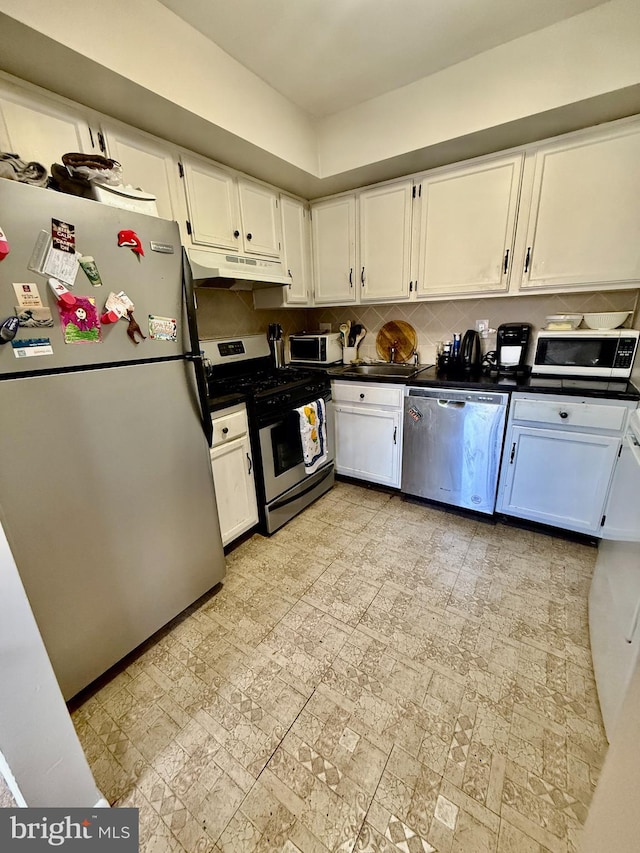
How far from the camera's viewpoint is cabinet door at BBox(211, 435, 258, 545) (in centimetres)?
194

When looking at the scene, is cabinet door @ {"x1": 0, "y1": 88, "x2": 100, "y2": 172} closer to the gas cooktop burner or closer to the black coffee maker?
the gas cooktop burner

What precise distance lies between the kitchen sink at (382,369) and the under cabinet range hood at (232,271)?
0.84 metres

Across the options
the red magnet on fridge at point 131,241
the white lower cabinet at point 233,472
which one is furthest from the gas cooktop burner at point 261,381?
the red magnet on fridge at point 131,241

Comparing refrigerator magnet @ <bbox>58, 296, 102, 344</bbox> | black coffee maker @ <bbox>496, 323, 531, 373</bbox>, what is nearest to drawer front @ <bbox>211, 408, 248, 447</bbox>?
refrigerator magnet @ <bbox>58, 296, 102, 344</bbox>

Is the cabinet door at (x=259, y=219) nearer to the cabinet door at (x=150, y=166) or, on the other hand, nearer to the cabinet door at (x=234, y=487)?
the cabinet door at (x=150, y=166)

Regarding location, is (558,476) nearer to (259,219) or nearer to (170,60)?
(259,219)

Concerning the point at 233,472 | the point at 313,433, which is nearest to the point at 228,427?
the point at 233,472

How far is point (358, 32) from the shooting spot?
169 cm

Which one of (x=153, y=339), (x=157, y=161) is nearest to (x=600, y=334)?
(x=153, y=339)

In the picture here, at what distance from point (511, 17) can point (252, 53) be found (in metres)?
1.26

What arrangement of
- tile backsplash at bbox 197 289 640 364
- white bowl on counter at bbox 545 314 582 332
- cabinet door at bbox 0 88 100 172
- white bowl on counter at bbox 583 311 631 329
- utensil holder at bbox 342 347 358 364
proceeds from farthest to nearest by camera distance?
utensil holder at bbox 342 347 358 364 → tile backsplash at bbox 197 289 640 364 → white bowl on counter at bbox 545 314 582 332 → white bowl on counter at bbox 583 311 631 329 → cabinet door at bbox 0 88 100 172

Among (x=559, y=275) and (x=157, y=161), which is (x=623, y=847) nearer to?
(x=559, y=275)

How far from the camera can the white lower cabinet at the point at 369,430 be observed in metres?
2.54

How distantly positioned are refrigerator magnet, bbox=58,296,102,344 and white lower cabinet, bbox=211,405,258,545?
744mm
